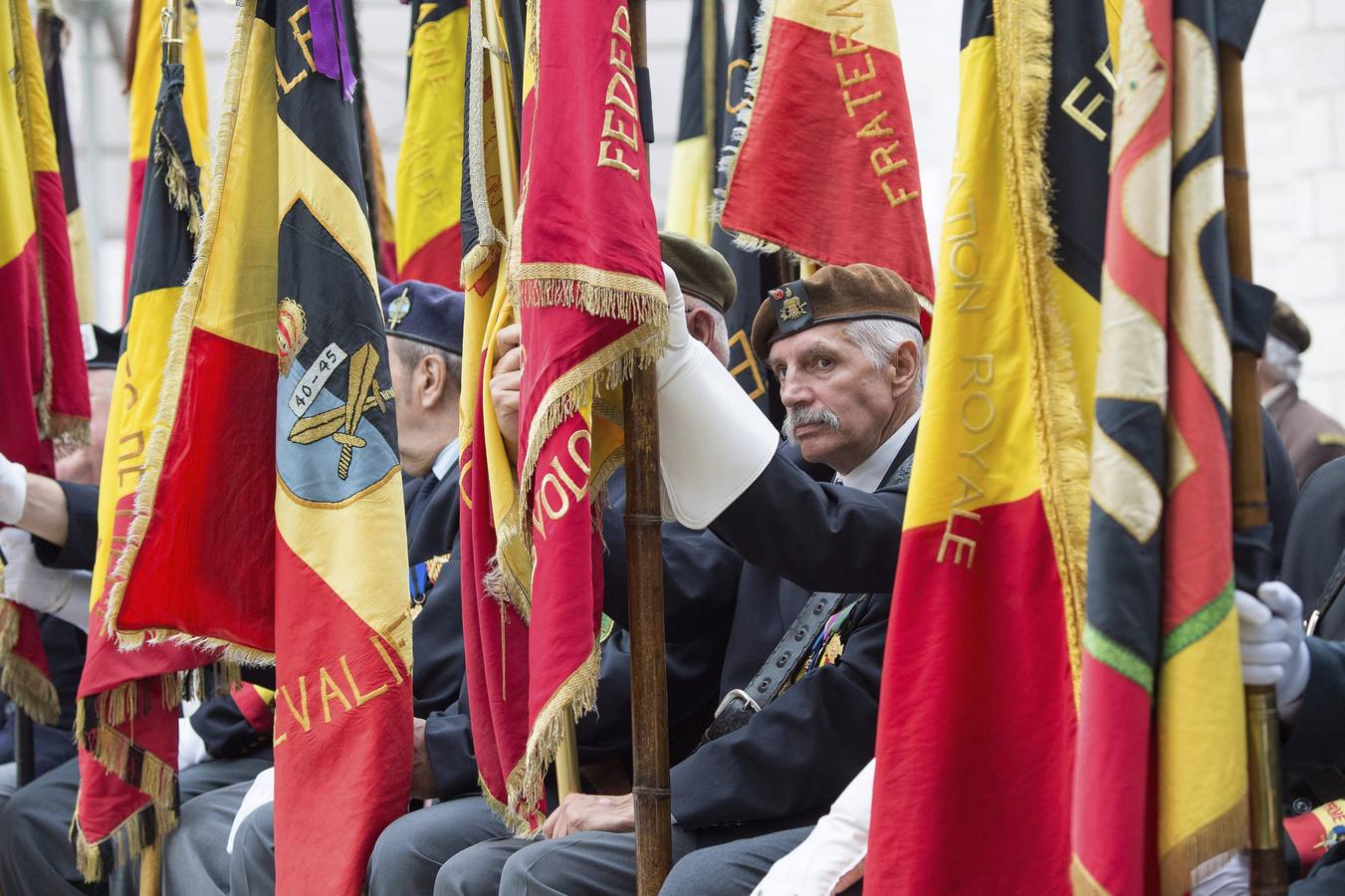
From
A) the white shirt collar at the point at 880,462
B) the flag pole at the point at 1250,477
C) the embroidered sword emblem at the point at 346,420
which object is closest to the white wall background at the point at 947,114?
the white shirt collar at the point at 880,462

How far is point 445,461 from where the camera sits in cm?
436

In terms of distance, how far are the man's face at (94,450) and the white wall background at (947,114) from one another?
2851mm

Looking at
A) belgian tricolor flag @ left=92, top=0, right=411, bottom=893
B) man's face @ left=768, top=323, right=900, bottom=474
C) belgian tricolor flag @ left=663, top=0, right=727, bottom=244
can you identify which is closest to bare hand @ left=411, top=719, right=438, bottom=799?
belgian tricolor flag @ left=92, top=0, right=411, bottom=893

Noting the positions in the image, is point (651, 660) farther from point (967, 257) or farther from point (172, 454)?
point (172, 454)

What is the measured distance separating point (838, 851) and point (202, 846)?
228cm

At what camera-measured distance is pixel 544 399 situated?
8.94 ft

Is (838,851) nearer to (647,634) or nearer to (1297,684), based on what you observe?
(647,634)

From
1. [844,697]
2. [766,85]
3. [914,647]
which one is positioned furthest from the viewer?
[766,85]

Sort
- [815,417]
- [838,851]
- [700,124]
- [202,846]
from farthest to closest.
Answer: [700,124]
[202,846]
[815,417]
[838,851]

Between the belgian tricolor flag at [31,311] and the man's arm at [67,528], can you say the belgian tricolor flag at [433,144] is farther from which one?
the man's arm at [67,528]

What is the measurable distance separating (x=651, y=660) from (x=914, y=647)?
0.66 meters

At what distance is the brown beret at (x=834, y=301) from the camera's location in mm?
3582

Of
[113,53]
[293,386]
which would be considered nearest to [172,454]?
[293,386]

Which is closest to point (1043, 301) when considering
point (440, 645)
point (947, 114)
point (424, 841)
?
point (424, 841)
